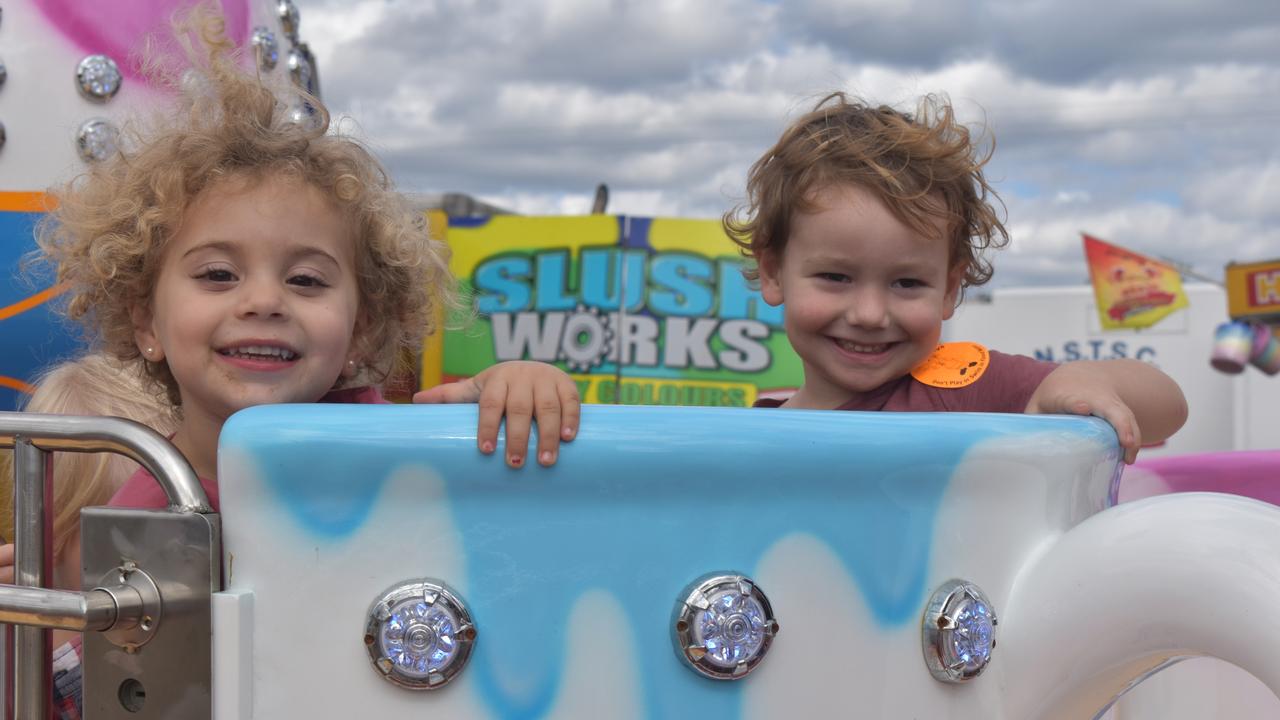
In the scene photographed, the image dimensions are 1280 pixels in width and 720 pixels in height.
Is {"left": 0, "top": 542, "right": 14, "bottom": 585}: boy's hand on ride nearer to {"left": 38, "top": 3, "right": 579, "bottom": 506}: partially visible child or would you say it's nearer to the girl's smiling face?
{"left": 38, "top": 3, "right": 579, "bottom": 506}: partially visible child

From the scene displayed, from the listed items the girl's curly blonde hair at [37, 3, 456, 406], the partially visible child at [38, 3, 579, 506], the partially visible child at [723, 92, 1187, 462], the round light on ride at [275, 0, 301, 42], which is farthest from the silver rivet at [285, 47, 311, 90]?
the partially visible child at [723, 92, 1187, 462]

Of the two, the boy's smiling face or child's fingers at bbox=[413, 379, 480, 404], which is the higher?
the boy's smiling face

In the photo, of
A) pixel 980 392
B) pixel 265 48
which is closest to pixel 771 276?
pixel 980 392

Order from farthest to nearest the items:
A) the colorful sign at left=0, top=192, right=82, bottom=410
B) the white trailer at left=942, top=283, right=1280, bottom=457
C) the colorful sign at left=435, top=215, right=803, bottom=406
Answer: the white trailer at left=942, top=283, right=1280, bottom=457 → the colorful sign at left=435, top=215, right=803, bottom=406 → the colorful sign at left=0, top=192, right=82, bottom=410

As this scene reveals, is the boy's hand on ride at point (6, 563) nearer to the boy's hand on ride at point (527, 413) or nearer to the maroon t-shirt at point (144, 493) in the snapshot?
the maroon t-shirt at point (144, 493)

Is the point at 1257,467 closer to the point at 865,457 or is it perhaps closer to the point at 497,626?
the point at 865,457

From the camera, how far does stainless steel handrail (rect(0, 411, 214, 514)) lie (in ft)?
3.21

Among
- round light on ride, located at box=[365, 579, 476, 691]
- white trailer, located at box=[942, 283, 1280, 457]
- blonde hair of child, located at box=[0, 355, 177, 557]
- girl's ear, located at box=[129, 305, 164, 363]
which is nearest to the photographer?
round light on ride, located at box=[365, 579, 476, 691]

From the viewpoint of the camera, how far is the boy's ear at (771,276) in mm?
1939

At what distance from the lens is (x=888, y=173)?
68.6 inches

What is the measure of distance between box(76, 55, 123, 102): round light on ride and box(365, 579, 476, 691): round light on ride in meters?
1.65

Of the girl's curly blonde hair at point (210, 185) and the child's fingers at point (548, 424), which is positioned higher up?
the girl's curly blonde hair at point (210, 185)

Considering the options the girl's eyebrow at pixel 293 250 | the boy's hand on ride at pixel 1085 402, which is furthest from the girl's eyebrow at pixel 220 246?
the boy's hand on ride at pixel 1085 402

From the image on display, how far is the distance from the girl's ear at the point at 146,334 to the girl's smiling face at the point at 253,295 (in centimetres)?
9
